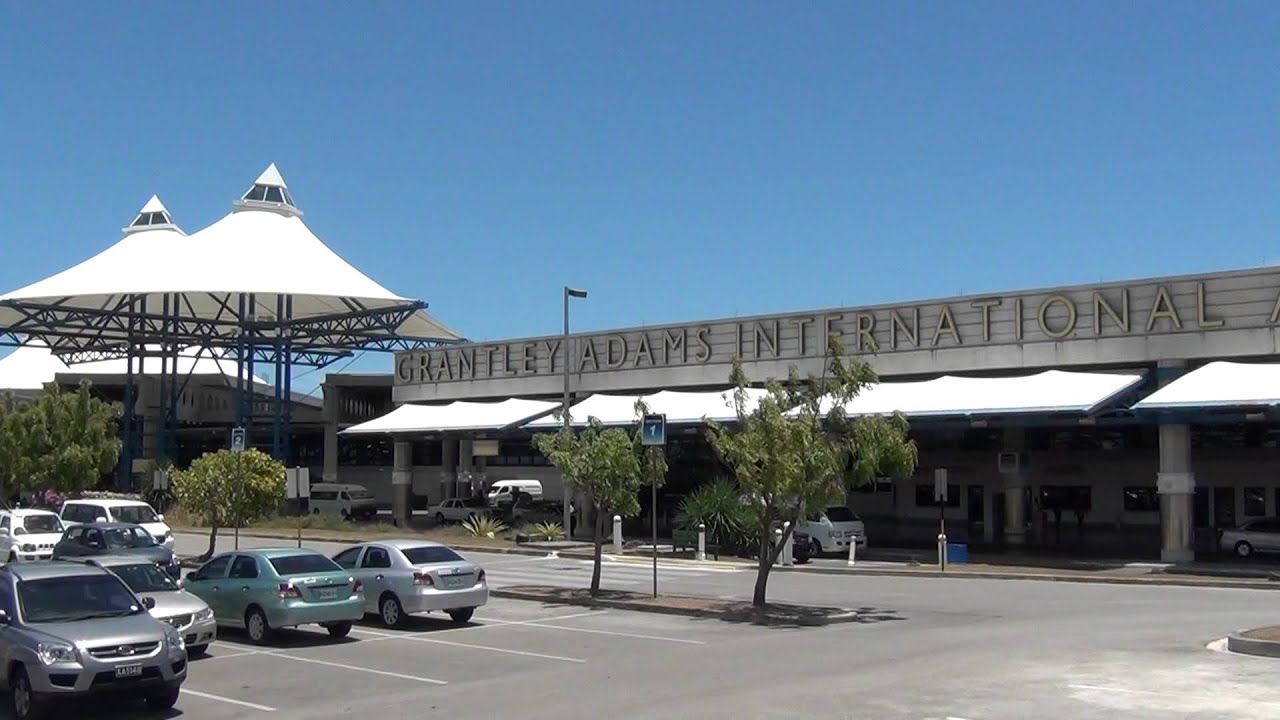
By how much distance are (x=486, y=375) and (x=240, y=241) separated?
1581 centimetres

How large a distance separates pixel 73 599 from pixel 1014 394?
90.0 feet

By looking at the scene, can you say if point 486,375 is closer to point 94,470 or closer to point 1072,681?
point 94,470

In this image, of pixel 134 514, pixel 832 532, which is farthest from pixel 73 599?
pixel 832 532

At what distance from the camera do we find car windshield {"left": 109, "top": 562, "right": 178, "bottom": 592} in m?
18.0

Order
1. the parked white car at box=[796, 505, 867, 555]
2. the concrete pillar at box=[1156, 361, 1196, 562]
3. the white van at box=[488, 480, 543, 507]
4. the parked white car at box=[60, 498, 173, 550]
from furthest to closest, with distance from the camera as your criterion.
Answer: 1. the white van at box=[488, 480, 543, 507]
2. the parked white car at box=[796, 505, 867, 555]
3. the concrete pillar at box=[1156, 361, 1196, 562]
4. the parked white car at box=[60, 498, 173, 550]

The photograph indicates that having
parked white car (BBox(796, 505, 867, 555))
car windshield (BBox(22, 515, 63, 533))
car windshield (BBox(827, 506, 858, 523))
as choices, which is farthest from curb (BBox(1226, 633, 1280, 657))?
car windshield (BBox(22, 515, 63, 533))

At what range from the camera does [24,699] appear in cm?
1325

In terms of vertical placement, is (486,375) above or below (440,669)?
above

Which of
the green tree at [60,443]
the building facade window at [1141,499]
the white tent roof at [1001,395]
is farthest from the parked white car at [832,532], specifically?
the green tree at [60,443]

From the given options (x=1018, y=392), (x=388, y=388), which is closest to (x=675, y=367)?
(x=1018, y=392)

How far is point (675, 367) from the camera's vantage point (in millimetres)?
48188

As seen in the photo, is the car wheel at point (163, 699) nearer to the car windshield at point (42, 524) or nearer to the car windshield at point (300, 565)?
the car windshield at point (300, 565)

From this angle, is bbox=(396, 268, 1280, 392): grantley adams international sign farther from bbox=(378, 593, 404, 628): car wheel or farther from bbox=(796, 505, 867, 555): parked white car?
bbox=(378, 593, 404, 628): car wheel

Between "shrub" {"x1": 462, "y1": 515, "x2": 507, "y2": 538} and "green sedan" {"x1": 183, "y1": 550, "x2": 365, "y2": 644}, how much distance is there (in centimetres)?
2770
